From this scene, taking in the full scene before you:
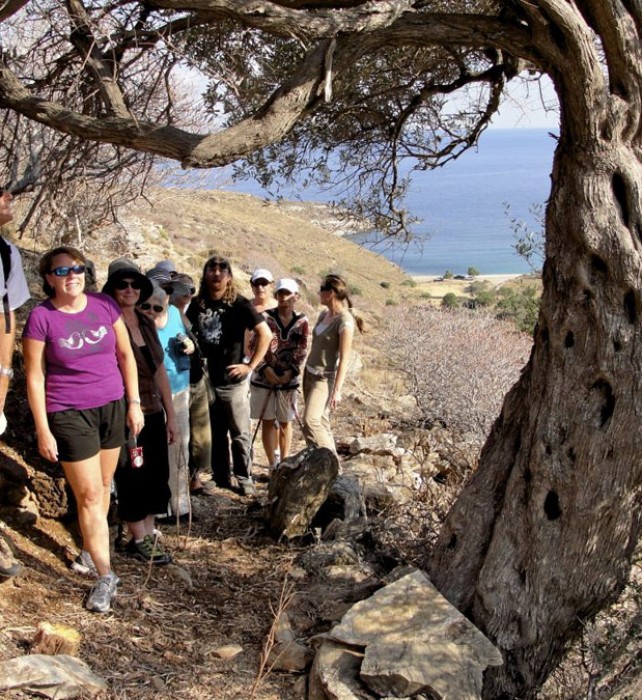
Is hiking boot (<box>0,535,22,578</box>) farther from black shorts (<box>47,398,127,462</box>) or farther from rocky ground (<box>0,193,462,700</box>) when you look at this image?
black shorts (<box>47,398,127,462</box>)

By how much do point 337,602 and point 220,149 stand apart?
9.22 feet

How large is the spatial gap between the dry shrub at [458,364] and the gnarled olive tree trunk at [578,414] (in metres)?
4.94

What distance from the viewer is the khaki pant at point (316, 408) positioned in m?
7.47

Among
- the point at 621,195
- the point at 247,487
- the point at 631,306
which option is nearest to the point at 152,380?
the point at 247,487

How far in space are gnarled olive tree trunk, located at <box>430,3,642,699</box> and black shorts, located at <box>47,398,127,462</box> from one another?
7.52 feet

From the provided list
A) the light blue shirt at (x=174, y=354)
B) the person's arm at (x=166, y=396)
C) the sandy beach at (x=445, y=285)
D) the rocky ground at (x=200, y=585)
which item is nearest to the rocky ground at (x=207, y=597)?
the rocky ground at (x=200, y=585)

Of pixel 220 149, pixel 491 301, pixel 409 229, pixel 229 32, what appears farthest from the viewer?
pixel 491 301

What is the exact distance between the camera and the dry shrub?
1141 cm

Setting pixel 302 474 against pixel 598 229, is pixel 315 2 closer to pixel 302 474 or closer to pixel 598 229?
pixel 598 229

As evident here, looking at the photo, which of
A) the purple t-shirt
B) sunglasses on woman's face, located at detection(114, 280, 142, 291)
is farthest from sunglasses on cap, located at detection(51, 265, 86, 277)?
sunglasses on woman's face, located at detection(114, 280, 142, 291)

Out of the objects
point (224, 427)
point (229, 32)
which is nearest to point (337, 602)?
point (224, 427)

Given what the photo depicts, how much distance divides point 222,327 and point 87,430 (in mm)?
2466

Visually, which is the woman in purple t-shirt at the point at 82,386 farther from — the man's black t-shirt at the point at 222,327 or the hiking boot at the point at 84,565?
the man's black t-shirt at the point at 222,327

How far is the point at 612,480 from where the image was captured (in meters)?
4.52
